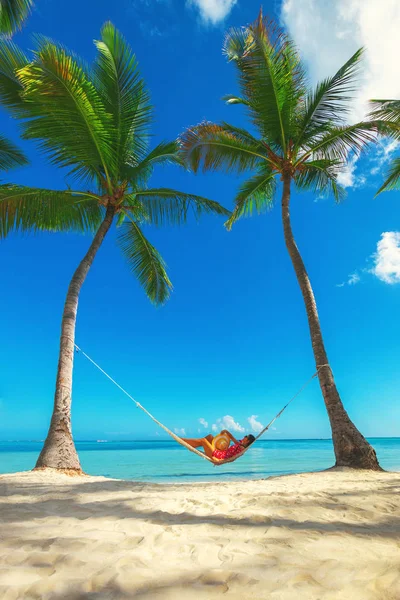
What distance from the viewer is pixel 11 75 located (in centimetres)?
650

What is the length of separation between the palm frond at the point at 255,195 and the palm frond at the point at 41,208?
306 centimetres

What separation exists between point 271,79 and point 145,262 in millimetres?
4403

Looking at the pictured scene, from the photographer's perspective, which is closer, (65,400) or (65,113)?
(65,400)

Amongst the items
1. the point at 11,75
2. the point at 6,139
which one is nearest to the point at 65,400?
the point at 6,139

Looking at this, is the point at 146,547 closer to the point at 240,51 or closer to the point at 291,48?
the point at 291,48

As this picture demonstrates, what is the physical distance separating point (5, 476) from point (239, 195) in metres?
6.59

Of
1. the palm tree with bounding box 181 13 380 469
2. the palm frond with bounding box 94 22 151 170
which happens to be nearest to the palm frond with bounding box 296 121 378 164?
the palm tree with bounding box 181 13 380 469

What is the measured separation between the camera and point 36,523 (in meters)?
2.26

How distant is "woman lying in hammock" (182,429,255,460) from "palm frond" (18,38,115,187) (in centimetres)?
519

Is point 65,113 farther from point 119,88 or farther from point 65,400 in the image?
point 65,400

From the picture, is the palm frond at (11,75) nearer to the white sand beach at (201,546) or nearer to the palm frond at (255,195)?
the palm frond at (255,195)

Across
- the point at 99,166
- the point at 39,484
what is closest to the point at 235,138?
the point at 99,166

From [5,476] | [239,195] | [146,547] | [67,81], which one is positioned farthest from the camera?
[239,195]

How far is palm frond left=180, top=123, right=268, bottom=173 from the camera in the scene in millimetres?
7219
